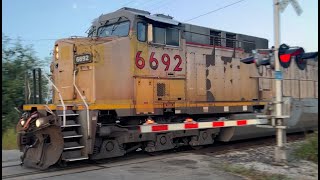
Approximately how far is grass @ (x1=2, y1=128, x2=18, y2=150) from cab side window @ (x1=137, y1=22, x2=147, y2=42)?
18.2 ft

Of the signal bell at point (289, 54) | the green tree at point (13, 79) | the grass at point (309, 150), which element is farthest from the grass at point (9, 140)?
the signal bell at point (289, 54)

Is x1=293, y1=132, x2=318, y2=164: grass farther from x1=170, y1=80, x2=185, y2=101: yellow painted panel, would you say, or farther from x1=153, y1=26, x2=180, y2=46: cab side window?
x1=153, y1=26, x2=180, y2=46: cab side window

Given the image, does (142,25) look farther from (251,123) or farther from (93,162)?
(251,123)

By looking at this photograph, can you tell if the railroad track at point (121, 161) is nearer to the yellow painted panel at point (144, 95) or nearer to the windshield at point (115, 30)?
the yellow painted panel at point (144, 95)

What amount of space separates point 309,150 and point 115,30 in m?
5.37

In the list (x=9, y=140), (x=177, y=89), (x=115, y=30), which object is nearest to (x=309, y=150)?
(x=177, y=89)

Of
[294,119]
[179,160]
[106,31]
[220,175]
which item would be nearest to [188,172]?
[220,175]

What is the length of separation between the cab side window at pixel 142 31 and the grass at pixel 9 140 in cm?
555

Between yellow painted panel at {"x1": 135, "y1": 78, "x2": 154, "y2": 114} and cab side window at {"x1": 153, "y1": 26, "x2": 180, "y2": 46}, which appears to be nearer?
yellow painted panel at {"x1": 135, "y1": 78, "x2": 154, "y2": 114}

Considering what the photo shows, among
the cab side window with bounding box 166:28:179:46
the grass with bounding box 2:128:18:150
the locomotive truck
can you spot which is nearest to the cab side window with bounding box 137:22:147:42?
the locomotive truck

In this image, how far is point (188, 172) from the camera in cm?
773

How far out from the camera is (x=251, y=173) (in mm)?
7449

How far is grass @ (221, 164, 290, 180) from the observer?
23.1ft

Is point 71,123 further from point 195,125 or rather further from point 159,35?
point 195,125
